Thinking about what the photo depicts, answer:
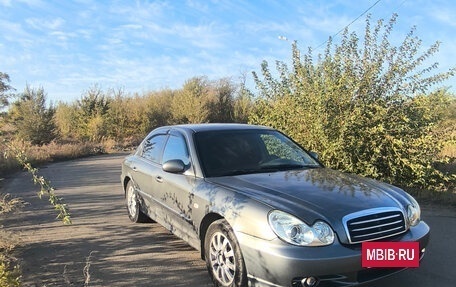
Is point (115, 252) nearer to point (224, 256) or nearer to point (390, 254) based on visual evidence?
point (224, 256)

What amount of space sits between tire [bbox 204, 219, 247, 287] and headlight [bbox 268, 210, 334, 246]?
0.46 metres

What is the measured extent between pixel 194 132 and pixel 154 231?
191 cm

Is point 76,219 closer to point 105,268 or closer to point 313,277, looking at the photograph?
point 105,268

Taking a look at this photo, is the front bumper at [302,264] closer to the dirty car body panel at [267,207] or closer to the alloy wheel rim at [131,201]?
the dirty car body panel at [267,207]

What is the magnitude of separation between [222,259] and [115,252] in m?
1.97

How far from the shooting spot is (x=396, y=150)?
884 cm

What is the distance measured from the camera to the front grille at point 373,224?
3.76 meters

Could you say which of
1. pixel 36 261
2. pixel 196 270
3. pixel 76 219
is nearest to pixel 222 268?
pixel 196 270

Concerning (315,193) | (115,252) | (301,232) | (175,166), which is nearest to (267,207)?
(301,232)

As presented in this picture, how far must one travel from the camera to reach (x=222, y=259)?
424 cm

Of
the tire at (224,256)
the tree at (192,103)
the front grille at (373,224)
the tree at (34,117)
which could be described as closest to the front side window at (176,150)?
the tire at (224,256)

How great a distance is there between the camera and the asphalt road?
4625 millimetres

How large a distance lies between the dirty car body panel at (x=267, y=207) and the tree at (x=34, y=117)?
22849 mm

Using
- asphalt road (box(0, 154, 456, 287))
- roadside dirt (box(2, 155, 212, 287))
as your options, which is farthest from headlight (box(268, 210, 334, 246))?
roadside dirt (box(2, 155, 212, 287))
